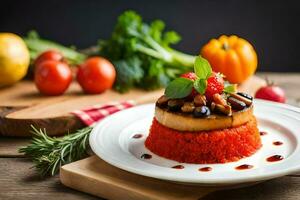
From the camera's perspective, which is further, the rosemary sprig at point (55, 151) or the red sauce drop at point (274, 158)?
the rosemary sprig at point (55, 151)

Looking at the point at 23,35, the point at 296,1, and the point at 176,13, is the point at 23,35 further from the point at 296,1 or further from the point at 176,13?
the point at 296,1

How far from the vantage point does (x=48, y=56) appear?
15.1 ft

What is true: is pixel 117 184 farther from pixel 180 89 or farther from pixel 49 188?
pixel 180 89

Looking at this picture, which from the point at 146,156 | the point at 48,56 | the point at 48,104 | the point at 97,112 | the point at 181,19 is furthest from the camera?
the point at 181,19

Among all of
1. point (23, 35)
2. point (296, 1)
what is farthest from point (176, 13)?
point (23, 35)

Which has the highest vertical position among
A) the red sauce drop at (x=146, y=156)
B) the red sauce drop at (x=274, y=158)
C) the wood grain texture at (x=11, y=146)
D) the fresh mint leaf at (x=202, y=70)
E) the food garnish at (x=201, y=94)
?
the fresh mint leaf at (x=202, y=70)

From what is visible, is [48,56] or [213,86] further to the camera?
[48,56]

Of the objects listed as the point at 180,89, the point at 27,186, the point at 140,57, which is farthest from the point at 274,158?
the point at 140,57

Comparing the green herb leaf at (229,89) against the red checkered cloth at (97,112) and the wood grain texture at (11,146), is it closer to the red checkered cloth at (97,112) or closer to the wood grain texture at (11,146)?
the red checkered cloth at (97,112)

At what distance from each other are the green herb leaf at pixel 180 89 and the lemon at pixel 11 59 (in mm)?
1969

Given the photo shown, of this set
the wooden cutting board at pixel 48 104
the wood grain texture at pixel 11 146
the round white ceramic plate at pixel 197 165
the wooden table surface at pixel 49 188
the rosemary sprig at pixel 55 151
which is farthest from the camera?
the wooden cutting board at pixel 48 104

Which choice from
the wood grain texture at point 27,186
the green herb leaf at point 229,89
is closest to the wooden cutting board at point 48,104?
the wood grain texture at point 27,186

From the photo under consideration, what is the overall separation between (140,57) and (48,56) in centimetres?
73

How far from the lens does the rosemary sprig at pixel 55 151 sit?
292 centimetres
